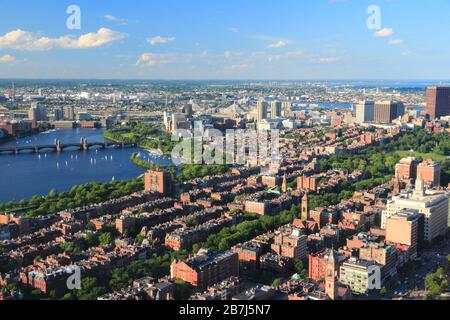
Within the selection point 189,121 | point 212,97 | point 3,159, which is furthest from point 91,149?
point 212,97

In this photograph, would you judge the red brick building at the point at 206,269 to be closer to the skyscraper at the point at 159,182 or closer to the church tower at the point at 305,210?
the church tower at the point at 305,210

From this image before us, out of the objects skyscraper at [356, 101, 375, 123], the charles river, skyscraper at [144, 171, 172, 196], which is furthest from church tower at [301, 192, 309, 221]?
skyscraper at [356, 101, 375, 123]

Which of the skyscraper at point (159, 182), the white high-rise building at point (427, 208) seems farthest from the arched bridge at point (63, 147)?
the white high-rise building at point (427, 208)

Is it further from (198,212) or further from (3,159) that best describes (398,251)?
(3,159)

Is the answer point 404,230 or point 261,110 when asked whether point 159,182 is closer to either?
point 404,230

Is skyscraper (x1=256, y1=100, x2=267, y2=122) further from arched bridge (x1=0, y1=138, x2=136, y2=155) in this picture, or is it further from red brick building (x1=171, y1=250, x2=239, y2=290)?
red brick building (x1=171, y1=250, x2=239, y2=290)

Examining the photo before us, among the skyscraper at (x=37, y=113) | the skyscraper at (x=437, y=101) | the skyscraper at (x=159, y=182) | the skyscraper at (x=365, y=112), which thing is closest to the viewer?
the skyscraper at (x=159, y=182)
